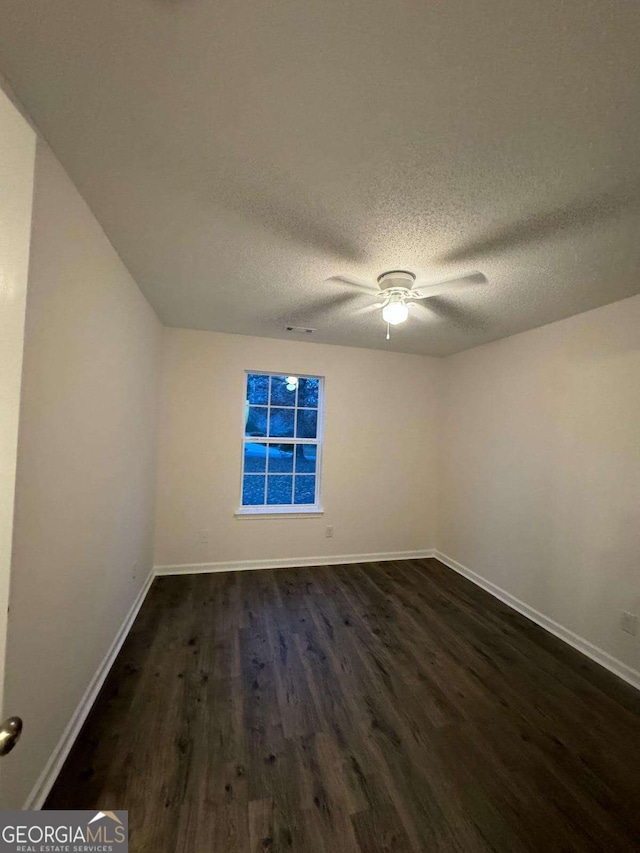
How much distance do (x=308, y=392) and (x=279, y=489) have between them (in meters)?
1.15

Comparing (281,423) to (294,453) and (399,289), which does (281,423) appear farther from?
(399,289)

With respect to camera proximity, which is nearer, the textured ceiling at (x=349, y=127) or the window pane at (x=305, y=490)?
the textured ceiling at (x=349, y=127)

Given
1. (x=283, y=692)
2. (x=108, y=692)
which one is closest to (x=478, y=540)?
(x=283, y=692)

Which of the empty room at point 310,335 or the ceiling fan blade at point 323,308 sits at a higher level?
the ceiling fan blade at point 323,308

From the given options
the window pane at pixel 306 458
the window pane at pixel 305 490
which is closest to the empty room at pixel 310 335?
the window pane at pixel 305 490

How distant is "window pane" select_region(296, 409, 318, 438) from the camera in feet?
11.7

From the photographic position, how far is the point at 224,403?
3.21 meters

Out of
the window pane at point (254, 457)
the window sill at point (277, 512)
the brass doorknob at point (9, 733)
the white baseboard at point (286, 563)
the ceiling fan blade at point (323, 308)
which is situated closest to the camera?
the brass doorknob at point (9, 733)

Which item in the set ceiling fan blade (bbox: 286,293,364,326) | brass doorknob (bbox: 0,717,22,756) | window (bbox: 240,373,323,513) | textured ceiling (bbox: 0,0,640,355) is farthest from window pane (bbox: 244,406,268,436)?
brass doorknob (bbox: 0,717,22,756)

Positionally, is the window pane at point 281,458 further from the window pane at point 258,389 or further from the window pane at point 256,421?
the window pane at point 258,389

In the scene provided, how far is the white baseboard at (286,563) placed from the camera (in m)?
3.10

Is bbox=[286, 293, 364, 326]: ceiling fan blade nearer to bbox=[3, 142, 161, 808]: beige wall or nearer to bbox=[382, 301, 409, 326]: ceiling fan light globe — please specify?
bbox=[382, 301, 409, 326]: ceiling fan light globe

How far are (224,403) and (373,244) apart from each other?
218 centimetres

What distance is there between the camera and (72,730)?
1.40 m
